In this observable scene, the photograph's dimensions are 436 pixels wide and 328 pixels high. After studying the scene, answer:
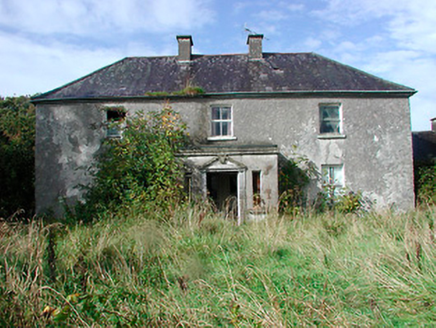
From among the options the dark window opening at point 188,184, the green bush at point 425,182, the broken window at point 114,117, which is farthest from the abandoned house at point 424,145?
the broken window at point 114,117

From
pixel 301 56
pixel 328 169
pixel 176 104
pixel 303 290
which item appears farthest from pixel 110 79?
pixel 303 290

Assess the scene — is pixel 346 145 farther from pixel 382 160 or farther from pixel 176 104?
pixel 176 104

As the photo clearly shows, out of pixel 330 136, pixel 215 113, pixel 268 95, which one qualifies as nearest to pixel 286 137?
pixel 330 136

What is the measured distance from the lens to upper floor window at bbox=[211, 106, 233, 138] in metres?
14.3

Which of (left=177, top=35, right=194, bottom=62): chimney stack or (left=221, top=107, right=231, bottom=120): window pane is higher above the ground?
(left=177, top=35, right=194, bottom=62): chimney stack

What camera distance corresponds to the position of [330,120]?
14328mm

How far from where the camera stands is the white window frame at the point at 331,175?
13805 millimetres

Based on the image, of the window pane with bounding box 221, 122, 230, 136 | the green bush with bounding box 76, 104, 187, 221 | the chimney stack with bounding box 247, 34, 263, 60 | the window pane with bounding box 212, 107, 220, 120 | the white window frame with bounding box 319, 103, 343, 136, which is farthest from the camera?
the chimney stack with bounding box 247, 34, 263, 60

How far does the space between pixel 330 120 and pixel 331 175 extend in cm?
245

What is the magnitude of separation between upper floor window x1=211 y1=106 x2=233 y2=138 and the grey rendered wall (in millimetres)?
283

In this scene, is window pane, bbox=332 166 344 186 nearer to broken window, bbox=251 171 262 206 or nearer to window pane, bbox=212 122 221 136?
broken window, bbox=251 171 262 206

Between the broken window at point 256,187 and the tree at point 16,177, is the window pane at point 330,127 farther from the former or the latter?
the tree at point 16,177

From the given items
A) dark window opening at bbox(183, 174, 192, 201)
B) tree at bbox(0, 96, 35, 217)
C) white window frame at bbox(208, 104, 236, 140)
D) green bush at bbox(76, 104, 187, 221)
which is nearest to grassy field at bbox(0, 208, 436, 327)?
green bush at bbox(76, 104, 187, 221)

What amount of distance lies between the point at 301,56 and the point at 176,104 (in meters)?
7.05
